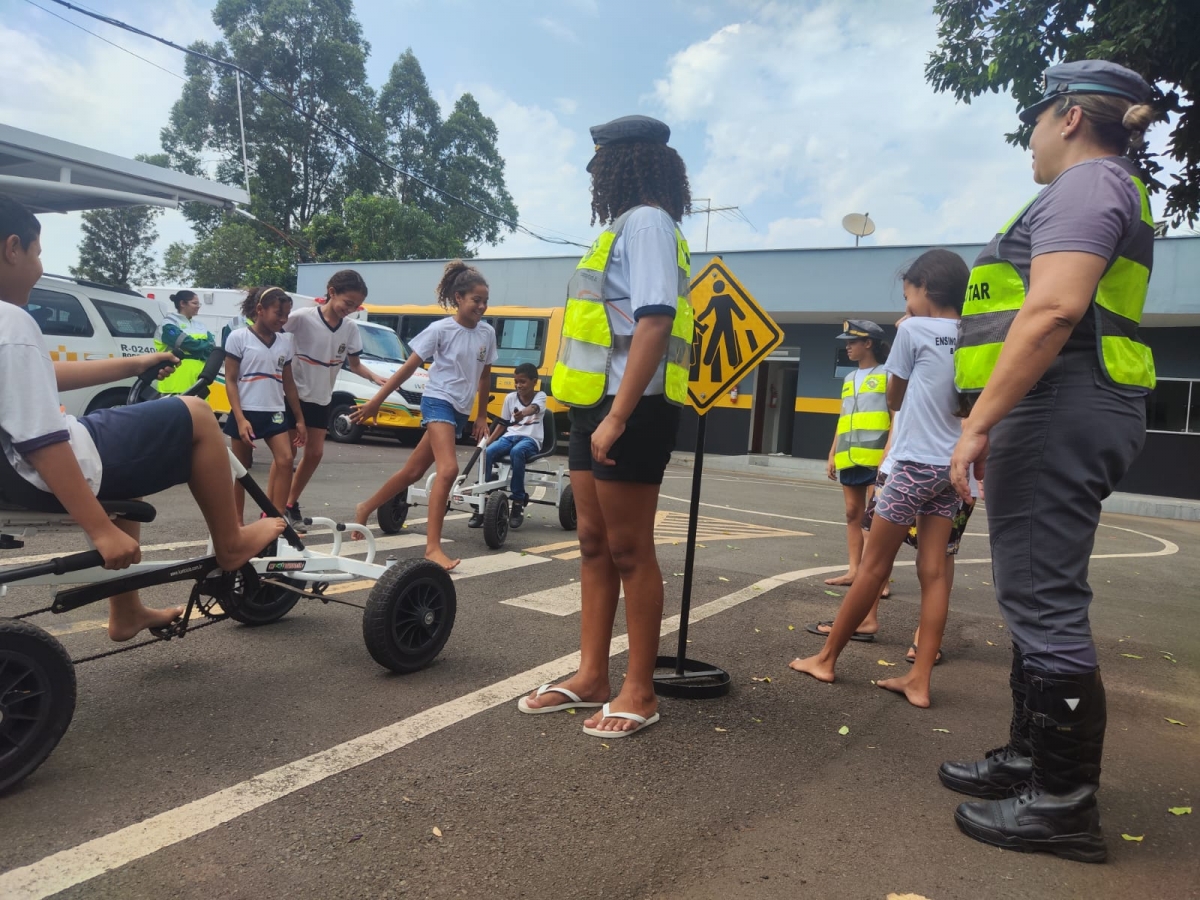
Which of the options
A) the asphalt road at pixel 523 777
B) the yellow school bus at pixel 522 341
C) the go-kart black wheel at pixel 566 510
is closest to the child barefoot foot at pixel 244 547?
the asphalt road at pixel 523 777

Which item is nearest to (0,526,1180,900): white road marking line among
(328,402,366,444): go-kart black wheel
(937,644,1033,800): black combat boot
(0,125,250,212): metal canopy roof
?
(937,644,1033,800): black combat boot

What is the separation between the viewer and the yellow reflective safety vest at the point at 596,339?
3037 mm

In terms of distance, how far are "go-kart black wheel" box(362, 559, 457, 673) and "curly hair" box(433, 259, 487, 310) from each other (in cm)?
285

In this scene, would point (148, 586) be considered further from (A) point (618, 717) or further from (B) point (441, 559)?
(B) point (441, 559)

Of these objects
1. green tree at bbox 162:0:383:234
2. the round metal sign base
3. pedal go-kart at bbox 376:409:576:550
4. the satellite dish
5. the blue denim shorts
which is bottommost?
the round metal sign base

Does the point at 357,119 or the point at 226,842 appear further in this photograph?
the point at 357,119

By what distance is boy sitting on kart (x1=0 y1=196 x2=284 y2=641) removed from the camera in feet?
7.88

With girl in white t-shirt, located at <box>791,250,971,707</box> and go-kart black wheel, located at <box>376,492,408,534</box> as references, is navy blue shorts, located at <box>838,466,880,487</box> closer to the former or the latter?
girl in white t-shirt, located at <box>791,250,971,707</box>

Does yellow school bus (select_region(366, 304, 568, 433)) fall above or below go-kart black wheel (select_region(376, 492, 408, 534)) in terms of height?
above

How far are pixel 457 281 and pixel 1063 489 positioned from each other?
4527 millimetres

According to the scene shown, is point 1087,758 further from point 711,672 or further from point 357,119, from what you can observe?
point 357,119

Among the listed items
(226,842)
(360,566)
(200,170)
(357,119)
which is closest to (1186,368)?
(360,566)

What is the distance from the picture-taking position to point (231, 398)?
19.2ft

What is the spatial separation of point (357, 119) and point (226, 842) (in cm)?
4603
